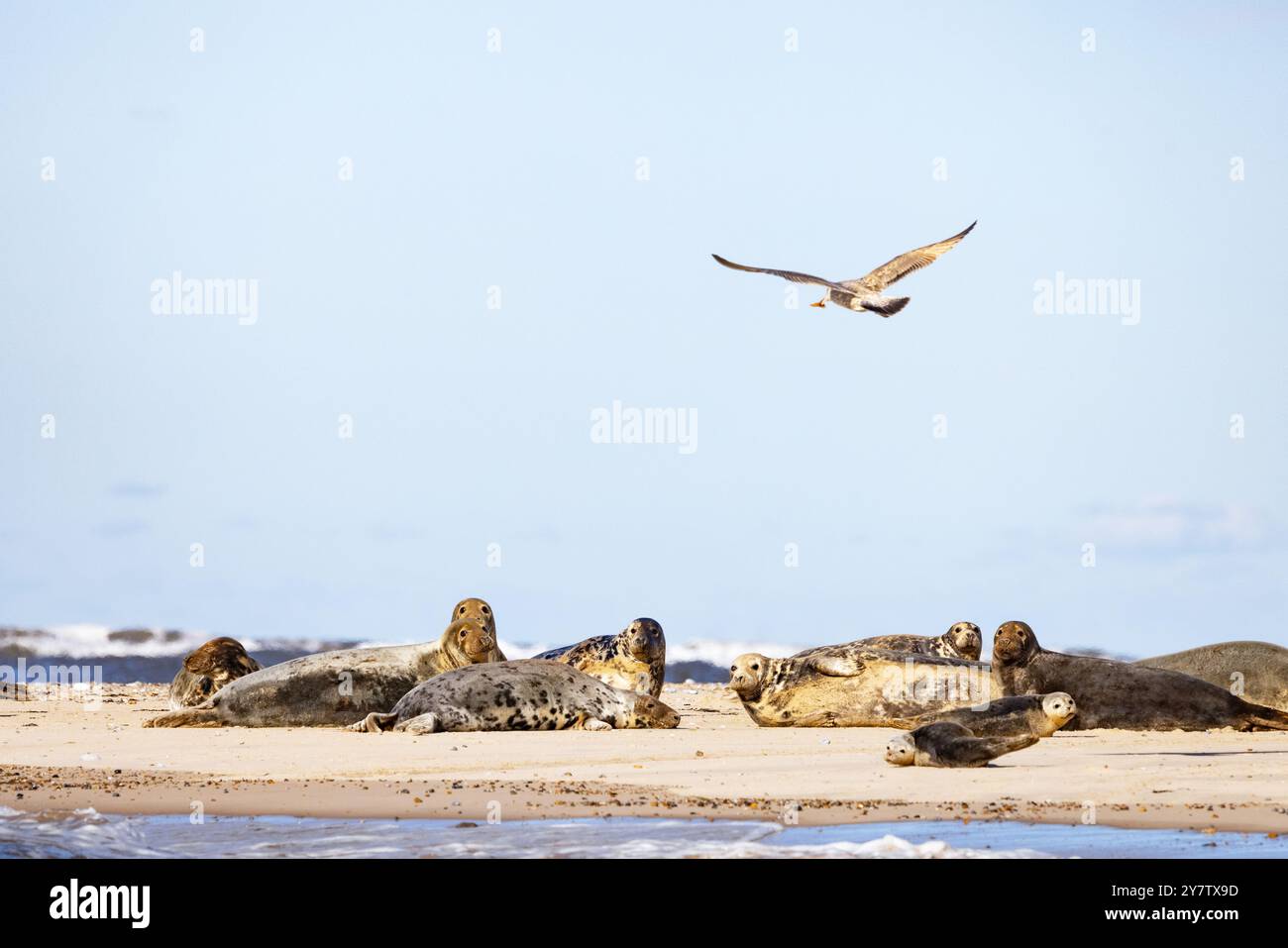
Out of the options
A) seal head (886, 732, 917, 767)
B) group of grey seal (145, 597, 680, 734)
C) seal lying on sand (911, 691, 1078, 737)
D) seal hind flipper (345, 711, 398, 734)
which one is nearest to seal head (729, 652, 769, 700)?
group of grey seal (145, 597, 680, 734)

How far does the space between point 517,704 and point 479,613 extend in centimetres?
235

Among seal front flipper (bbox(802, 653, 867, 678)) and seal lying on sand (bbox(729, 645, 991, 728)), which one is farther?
seal front flipper (bbox(802, 653, 867, 678))

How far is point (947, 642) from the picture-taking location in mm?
16062

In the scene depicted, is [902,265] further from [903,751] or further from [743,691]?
[903,751]

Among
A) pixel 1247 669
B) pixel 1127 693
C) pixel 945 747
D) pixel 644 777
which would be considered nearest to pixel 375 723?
pixel 644 777

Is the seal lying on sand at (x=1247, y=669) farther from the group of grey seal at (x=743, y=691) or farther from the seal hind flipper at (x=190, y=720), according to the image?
the seal hind flipper at (x=190, y=720)

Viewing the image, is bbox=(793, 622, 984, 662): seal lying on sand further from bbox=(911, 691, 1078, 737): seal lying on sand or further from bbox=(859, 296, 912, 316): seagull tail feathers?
bbox=(911, 691, 1078, 737): seal lying on sand

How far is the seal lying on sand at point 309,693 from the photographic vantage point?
542 inches

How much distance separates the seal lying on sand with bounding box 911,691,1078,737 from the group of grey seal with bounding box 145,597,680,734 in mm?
4101

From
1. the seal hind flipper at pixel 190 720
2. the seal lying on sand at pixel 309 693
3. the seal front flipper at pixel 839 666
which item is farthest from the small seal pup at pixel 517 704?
the seal hind flipper at pixel 190 720

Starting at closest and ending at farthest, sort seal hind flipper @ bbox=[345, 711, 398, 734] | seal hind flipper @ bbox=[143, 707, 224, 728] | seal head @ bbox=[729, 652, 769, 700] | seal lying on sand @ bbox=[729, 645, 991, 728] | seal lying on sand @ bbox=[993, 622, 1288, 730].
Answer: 1. seal hind flipper @ bbox=[345, 711, 398, 734]
2. seal lying on sand @ bbox=[993, 622, 1288, 730]
3. seal lying on sand @ bbox=[729, 645, 991, 728]
4. seal hind flipper @ bbox=[143, 707, 224, 728]
5. seal head @ bbox=[729, 652, 769, 700]

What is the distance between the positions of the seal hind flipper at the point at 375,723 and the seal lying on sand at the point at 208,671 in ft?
11.1

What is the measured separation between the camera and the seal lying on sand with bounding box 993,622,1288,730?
12906 mm
